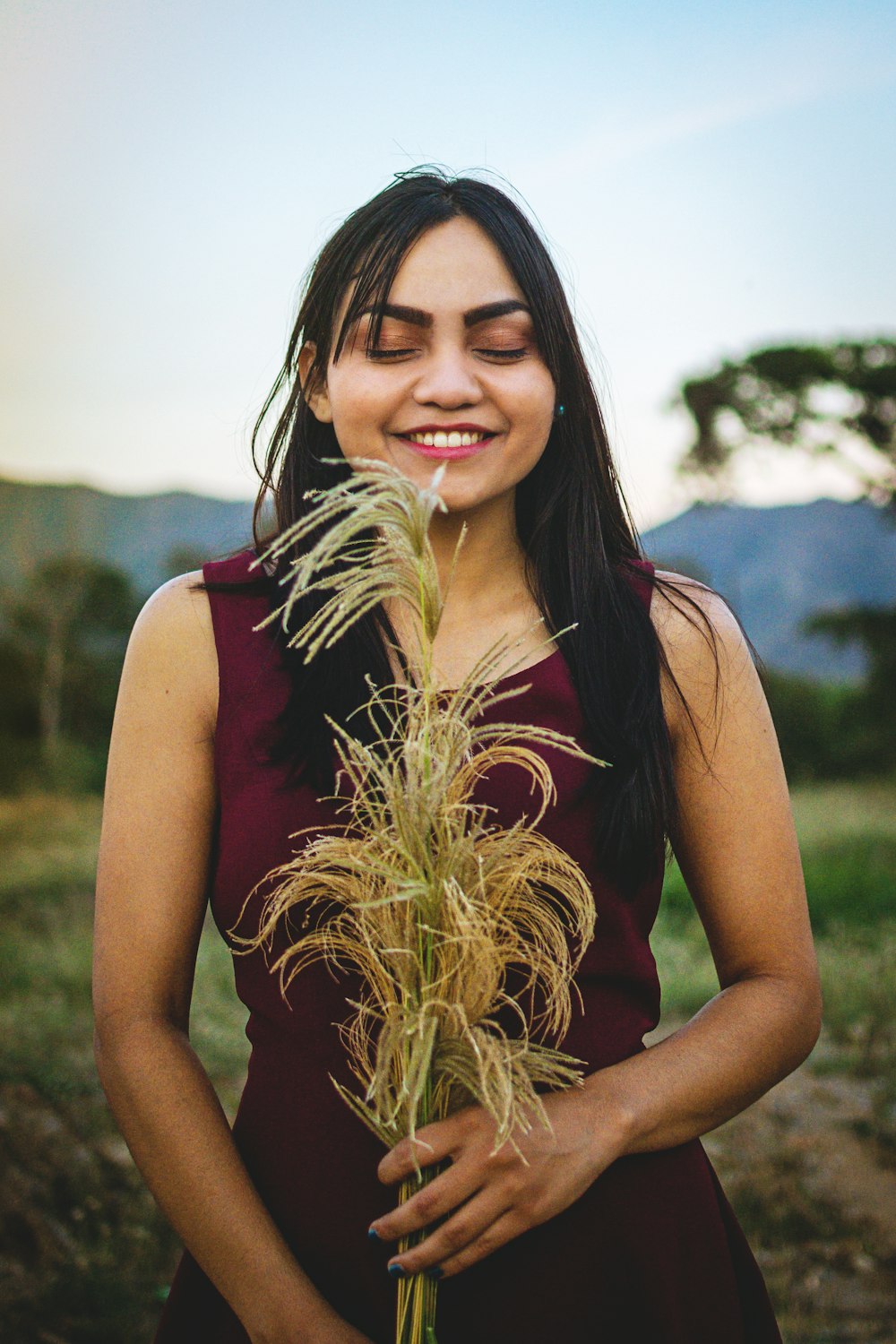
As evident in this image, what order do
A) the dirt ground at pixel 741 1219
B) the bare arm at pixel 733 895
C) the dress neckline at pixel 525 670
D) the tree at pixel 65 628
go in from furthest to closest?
the tree at pixel 65 628 → the dirt ground at pixel 741 1219 → the dress neckline at pixel 525 670 → the bare arm at pixel 733 895

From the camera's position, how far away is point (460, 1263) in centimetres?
154

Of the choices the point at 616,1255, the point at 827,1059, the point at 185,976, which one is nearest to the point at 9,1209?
the point at 185,976

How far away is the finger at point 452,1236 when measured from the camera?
4.97ft

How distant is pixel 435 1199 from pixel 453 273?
52.3 inches

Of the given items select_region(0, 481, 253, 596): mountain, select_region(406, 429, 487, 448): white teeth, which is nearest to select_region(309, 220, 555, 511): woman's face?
select_region(406, 429, 487, 448): white teeth

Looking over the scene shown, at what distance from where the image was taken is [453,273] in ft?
6.03

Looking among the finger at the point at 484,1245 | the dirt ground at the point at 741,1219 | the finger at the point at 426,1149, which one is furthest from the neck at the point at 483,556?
the dirt ground at the point at 741,1219

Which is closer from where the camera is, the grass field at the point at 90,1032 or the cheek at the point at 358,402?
the cheek at the point at 358,402

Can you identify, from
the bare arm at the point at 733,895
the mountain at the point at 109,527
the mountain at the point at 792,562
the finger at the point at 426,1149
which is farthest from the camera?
the mountain at the point at 792,562

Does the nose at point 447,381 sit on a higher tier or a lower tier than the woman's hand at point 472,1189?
higher

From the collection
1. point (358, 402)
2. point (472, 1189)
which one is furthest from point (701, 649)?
point (472, 1189)

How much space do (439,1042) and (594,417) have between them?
45.7 inches

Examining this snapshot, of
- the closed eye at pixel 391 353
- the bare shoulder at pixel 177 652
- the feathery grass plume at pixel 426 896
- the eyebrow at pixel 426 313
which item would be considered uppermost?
the eyebrow at pixel 426 313

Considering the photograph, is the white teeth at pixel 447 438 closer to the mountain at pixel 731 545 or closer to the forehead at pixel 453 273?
the forehead at pixel 453 273
